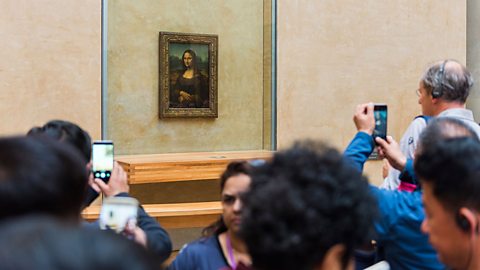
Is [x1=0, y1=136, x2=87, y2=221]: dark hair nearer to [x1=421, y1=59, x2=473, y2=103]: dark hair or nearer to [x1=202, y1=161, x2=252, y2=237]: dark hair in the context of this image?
[x1=202, y1=161, x2=252, y2=237]: dark hair

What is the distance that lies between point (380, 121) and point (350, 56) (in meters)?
6.45

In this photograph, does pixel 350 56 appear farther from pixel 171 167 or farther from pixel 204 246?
pixel 204 246

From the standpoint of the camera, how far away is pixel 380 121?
409 centimetres

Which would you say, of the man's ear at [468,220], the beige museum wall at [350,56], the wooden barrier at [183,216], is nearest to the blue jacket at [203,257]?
the man's ear at [468,220]

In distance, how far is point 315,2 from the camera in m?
10.0

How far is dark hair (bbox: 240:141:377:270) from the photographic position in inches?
65.7

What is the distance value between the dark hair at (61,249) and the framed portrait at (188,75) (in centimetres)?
824

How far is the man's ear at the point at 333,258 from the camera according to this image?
66.6 inches

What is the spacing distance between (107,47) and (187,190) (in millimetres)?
2279

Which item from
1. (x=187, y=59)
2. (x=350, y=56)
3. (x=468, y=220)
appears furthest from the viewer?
(x=350, y=56)

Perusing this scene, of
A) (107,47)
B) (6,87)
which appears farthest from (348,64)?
(6,87)

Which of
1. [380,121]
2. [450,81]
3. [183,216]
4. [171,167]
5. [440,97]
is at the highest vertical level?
[450,81]

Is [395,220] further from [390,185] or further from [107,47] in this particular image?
[107,47]

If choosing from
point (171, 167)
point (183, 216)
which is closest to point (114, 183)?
point (183, 216)
